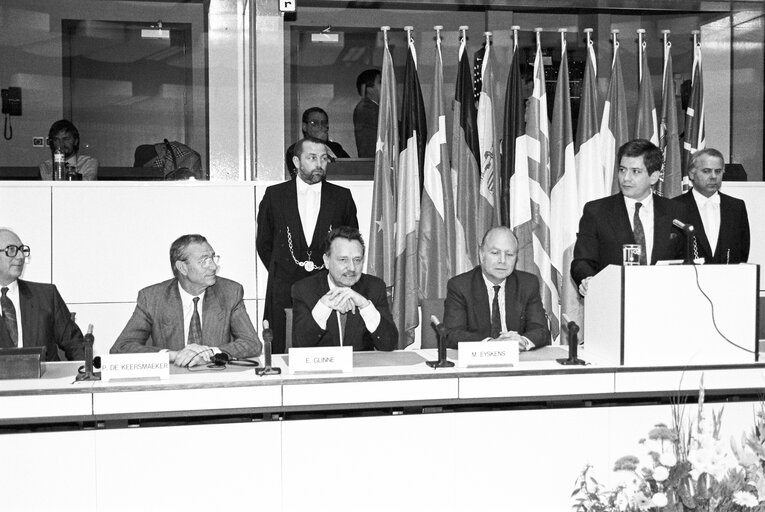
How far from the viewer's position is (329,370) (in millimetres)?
3719

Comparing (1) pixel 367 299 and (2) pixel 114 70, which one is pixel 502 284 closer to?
(1) pixel 367 299

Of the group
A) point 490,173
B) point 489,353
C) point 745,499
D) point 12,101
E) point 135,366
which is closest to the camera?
point 745,499

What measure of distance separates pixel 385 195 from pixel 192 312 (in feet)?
7.11

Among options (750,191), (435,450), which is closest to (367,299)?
(435,450)

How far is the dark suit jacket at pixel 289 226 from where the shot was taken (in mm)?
5371

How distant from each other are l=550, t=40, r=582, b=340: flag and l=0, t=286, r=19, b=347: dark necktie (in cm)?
333

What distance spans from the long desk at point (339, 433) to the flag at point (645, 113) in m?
2.84

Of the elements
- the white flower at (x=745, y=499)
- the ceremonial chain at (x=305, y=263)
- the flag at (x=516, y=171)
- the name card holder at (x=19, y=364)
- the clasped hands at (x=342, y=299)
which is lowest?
the name card holder at (x=19, y=364)

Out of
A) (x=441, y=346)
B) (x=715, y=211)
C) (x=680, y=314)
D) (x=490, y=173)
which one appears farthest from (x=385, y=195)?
(x=680, y=314)

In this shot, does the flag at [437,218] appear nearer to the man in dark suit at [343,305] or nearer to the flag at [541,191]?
the flag at [541,191]

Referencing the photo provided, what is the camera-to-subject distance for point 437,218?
20.1 ft

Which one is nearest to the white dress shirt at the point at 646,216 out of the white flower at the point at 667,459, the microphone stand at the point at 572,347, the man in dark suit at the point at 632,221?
the man in dark suit at the point at 632,221

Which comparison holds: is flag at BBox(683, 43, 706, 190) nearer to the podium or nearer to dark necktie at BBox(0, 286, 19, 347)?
the podium

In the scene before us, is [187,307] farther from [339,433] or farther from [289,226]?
[289,226]
